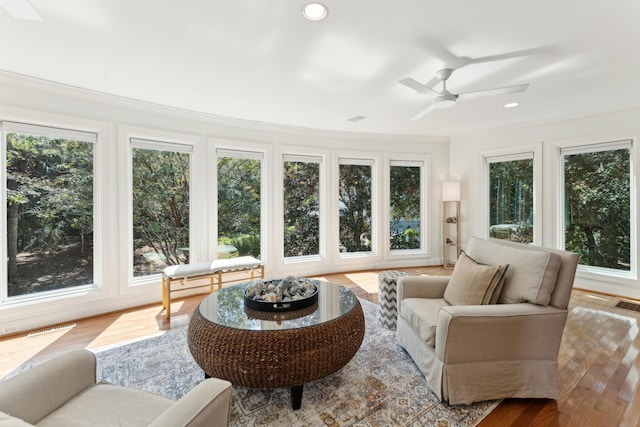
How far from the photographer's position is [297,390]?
1.80 meters

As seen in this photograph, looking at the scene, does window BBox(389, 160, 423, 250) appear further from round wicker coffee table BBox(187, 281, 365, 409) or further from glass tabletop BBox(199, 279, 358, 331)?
round wicker coffee table BBox(187, 281, 365, 409)

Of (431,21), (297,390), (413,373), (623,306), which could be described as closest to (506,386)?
(413,373)

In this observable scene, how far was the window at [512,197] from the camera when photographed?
480 cm

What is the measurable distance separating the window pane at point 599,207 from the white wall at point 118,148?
3644mm

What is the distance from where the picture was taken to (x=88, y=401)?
1242 mm

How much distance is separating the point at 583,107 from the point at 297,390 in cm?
481

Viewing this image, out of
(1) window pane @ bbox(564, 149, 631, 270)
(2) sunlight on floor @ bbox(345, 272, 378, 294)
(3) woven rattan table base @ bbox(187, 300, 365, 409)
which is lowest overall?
(2) sunlight on floor @ bbox(345, 272, 378, 294)

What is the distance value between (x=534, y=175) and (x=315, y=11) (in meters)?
4.39

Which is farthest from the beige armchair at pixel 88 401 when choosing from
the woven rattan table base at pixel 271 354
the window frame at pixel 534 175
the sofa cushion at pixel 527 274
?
the window frame at pixel 534 175

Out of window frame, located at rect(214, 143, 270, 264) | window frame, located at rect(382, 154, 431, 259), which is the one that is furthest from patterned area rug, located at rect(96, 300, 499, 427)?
window frame, located at rect(382, 154, 431, 259)

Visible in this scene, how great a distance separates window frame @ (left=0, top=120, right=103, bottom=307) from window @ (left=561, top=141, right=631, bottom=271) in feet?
20.6

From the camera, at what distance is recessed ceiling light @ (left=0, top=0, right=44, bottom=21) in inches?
64.4

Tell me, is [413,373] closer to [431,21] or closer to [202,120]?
[431,21]

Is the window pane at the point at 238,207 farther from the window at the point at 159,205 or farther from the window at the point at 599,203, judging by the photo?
the window at the point at 599,203
